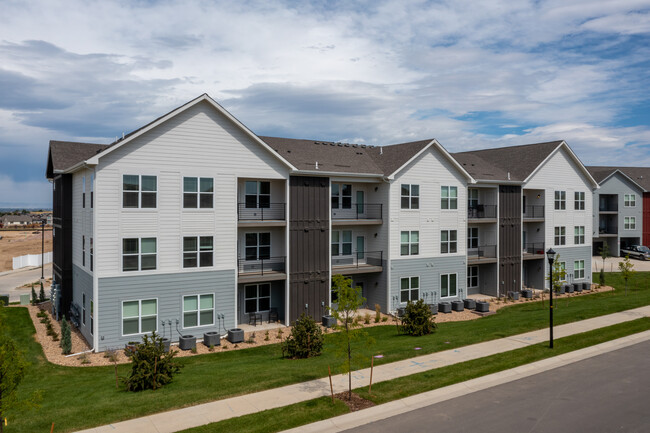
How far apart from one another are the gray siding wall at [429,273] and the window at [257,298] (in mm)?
7792

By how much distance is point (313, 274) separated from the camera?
2689cm

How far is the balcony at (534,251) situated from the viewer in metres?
37.0

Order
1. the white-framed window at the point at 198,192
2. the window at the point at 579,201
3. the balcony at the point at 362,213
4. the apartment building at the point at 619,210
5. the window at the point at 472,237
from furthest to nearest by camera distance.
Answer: the apartment building at the point at 619,210, the window at the point at 579,201, the window at the point at 472,237, the balcony at the point at 362,213, the white-framed window at the point at 198,192

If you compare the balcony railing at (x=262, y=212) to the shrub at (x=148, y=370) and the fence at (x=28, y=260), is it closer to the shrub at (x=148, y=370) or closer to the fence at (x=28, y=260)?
the shrub at (x=148, y=370)

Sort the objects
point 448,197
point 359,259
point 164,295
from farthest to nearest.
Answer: point 448,197 → point 359,259 → point 164,295

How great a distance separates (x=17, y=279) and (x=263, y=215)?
3899cm

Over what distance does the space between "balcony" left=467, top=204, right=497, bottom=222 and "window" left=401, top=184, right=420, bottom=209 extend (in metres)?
6.12

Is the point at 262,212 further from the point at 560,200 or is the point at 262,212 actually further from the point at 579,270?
the point at 579,270

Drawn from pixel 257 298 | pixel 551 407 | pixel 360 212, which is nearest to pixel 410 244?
pixel 360 212

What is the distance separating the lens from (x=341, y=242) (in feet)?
99.1

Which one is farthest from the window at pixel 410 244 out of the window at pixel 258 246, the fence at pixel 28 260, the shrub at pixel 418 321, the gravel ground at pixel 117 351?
the fence at pixel 28 260

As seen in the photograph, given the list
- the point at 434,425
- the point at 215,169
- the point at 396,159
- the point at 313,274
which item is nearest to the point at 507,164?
the point at 396,159

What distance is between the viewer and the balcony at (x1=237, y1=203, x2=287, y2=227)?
25116 mm

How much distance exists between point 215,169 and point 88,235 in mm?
6761
